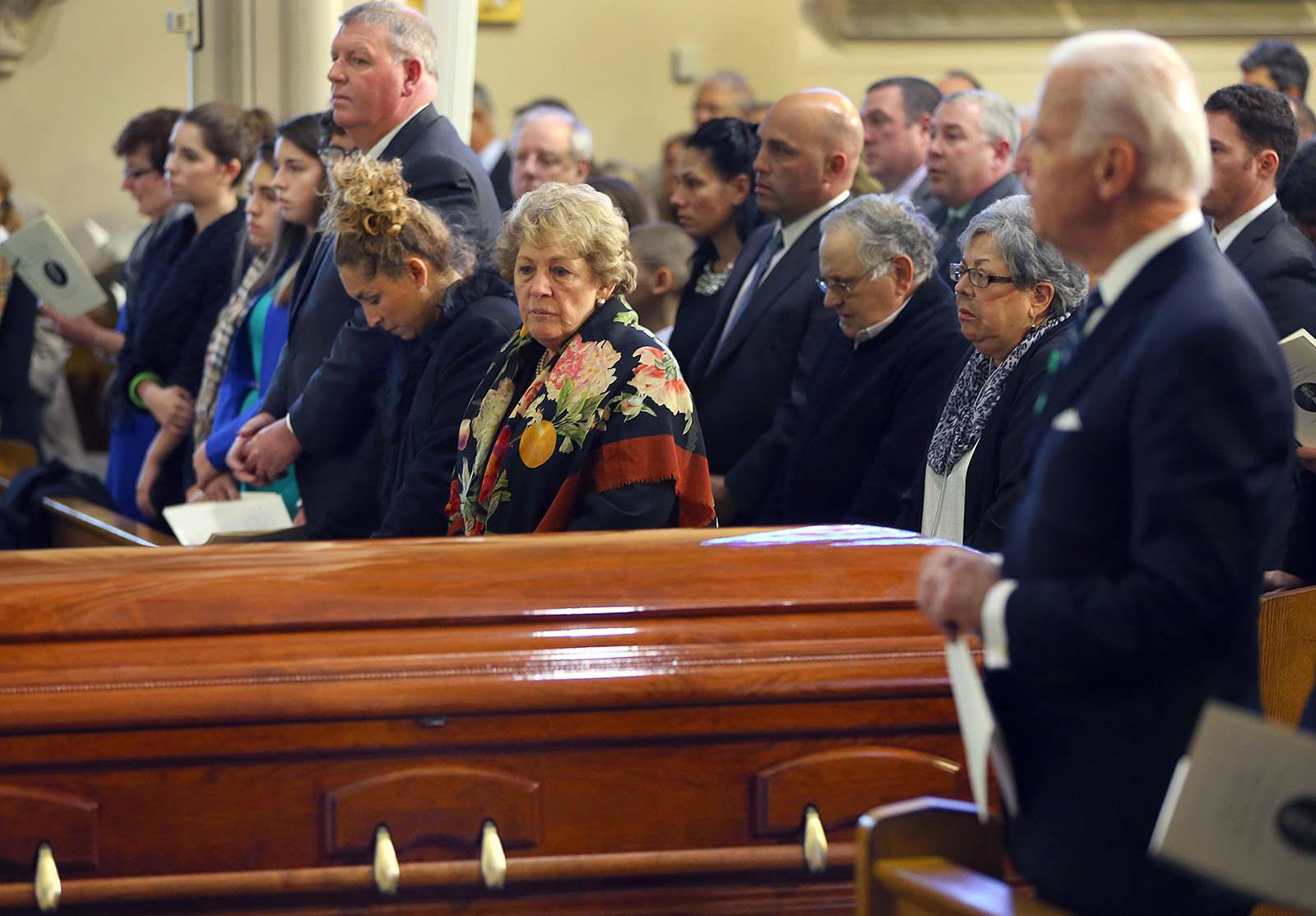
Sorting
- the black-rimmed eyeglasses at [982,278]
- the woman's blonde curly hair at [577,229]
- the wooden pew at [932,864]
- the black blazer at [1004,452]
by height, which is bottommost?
the wooden pew at [932,864]

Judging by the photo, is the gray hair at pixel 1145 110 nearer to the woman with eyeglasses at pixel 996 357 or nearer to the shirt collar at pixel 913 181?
the woman with eyeglasses at pixel 996 357

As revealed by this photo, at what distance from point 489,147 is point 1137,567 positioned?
6396 mm

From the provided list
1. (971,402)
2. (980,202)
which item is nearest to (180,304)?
(980,202)

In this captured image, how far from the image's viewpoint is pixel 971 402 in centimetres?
331

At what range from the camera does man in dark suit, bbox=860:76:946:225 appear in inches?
236

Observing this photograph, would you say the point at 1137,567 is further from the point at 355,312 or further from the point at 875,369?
the point at 355,312

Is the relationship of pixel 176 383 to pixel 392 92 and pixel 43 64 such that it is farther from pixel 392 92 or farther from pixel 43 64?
pixel 43 64

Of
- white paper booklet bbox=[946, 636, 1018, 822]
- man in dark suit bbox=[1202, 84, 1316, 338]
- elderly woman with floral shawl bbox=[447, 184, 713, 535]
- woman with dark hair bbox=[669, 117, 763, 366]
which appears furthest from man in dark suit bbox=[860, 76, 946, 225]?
white paper booklet bbox=[946, 636, 1018, 822]

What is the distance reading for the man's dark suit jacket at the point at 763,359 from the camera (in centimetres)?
427

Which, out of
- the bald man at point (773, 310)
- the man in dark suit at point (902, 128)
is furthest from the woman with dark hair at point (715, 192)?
the man in dark suit at point (902, 128)

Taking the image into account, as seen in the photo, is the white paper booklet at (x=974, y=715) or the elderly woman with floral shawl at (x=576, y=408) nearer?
the white paper booklet at (x=974, y=715)

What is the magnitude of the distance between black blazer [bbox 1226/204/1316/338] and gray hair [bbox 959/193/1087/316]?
1.75 feet

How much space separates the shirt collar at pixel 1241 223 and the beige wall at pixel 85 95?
592 cm

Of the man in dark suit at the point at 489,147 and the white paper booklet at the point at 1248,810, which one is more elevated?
the man in dark suit at the point at 489,147
